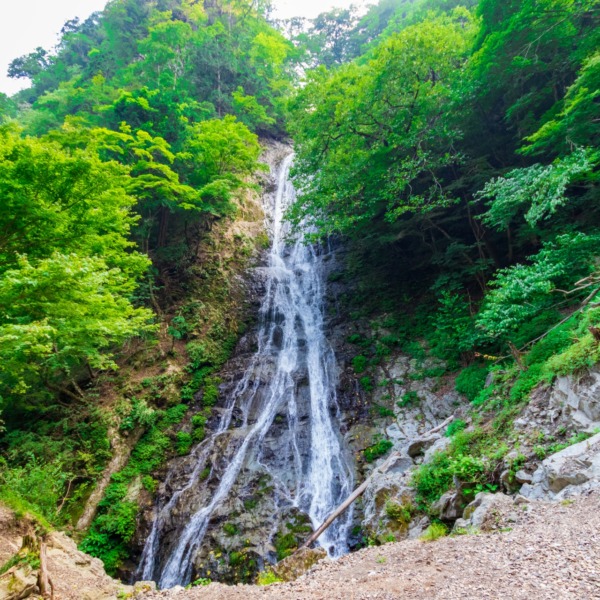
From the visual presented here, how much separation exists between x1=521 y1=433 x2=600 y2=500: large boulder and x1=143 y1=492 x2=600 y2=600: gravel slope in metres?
0.20

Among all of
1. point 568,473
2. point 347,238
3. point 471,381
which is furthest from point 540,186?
point 347,238

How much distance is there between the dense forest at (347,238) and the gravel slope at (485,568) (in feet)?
4.72

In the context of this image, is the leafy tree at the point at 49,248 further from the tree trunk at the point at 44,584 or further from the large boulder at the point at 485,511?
the large boulder at the point at 485,511

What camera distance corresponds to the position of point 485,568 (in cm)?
281

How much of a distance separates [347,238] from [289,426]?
10183 millimetres

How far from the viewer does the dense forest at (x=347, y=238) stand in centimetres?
542

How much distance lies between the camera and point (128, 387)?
407 inches

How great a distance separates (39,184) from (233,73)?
20081 millimetres

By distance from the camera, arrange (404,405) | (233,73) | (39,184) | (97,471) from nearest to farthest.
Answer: (39,184) < (97,471) < (404,405) < (233,73)

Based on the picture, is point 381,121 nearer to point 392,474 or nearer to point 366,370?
point 366,370

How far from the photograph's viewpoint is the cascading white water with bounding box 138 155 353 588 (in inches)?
280

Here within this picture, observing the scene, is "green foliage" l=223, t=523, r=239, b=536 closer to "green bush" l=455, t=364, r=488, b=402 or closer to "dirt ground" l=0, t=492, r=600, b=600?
"dirt ground" l=0, t=492, r=600, b=600

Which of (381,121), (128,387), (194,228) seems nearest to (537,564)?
(128,387)

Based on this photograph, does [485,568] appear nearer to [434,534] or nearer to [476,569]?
[476,569]
